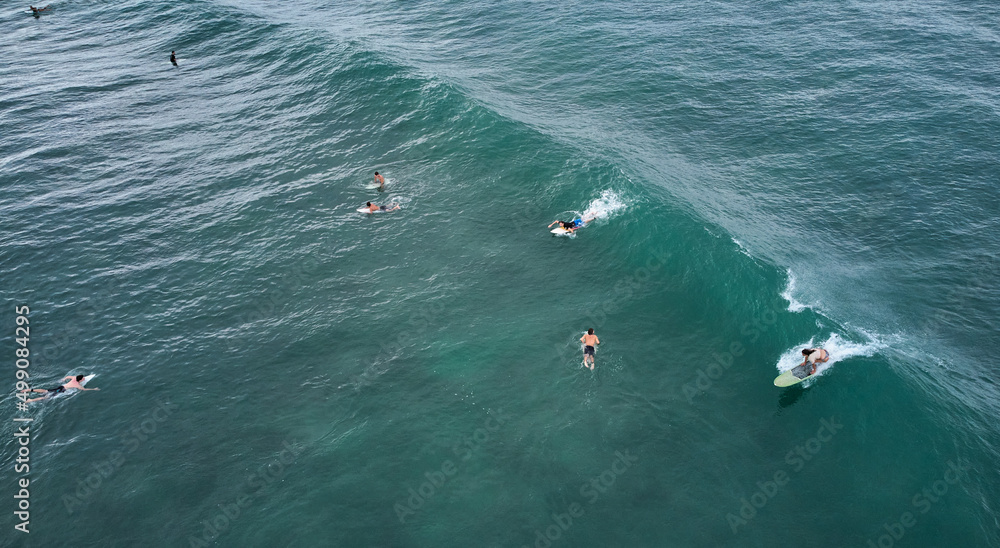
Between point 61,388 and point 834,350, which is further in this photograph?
point 61,388

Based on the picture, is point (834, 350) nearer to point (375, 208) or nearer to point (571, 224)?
point (571, 224)

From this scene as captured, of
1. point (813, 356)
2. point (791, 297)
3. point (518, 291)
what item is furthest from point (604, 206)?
point (813, 356)

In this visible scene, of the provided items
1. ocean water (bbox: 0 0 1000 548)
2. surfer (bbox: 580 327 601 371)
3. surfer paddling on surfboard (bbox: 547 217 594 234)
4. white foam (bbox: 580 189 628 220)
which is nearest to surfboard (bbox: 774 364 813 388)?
ocean water (bbox: 0 0 1000 548)

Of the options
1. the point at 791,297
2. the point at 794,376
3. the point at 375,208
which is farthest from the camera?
the point at 375,208

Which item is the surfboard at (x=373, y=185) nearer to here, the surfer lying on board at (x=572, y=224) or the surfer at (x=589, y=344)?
the surfer lying on board at (x=572, y=224)

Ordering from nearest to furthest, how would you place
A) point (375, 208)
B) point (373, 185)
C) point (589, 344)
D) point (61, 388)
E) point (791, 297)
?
point (589, 344), point (61, 388), point (791, 297), point (375, 208), point (373, 185)

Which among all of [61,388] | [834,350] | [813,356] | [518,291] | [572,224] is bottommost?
[834,350]

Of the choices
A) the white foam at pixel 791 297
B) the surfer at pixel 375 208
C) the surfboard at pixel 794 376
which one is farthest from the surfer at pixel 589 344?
the surfer at pixel 375 208

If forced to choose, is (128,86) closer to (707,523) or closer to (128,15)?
(128,15)
